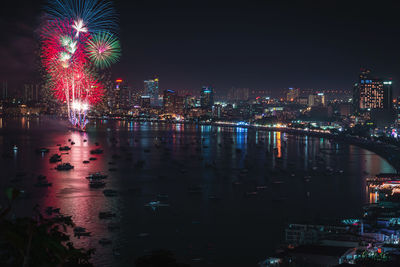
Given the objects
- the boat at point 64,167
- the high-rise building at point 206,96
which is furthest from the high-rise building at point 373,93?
the boat at point 64,167

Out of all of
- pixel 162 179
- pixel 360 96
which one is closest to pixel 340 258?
pixel 162 179

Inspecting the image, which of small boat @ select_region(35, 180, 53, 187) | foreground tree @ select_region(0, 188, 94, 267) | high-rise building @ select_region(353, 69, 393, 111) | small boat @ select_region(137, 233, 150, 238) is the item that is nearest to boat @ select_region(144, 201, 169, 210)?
small boat @ select_region(137, 233, 150, 238)

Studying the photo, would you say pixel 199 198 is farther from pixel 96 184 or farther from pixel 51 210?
pixel 51 210

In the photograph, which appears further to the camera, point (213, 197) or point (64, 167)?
point (64, 167)

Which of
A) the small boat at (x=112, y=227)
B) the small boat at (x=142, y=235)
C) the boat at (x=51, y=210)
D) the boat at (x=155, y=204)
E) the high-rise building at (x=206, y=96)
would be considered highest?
the high-rise building at (x=206, y=96)

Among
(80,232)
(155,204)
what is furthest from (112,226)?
(155,204)

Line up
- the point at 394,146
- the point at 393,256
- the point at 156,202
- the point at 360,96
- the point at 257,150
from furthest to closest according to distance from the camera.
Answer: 1. the point at 360,96
2. the point at 394,146
3. the point at 257,150
4. the point at 156,202
5. the point at 393,256

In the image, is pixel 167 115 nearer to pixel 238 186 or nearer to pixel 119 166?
pixel 119 166

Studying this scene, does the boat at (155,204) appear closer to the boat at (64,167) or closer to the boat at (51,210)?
the boat at (51,210)
